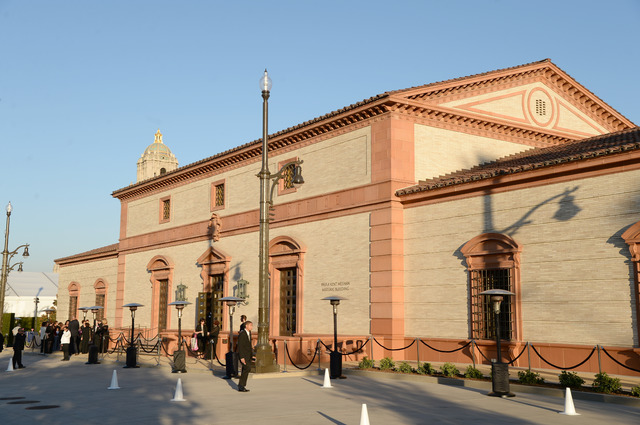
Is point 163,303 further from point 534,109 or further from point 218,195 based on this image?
point 534,109

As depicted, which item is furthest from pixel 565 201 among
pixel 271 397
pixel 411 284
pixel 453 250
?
pixel 271 397

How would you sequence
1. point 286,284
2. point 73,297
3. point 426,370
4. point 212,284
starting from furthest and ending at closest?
1. point 73,297
2. point 212,284
3. point 286,284
4. point 426,370

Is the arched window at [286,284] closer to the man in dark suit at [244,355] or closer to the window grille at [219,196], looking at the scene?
the window grille at [219,196]

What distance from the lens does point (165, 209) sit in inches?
1486

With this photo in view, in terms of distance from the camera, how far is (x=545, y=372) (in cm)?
1820

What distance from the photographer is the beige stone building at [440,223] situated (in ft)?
59.7

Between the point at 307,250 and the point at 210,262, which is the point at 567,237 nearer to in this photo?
the point at 307,250

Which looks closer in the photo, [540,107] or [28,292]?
[540,107]

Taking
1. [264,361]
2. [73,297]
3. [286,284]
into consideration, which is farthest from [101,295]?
[264,361]

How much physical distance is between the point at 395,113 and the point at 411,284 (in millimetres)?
6027

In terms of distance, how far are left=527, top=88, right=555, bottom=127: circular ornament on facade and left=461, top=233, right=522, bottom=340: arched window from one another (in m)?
9.11

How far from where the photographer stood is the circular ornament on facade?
2748cm

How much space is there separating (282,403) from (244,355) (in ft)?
9.17

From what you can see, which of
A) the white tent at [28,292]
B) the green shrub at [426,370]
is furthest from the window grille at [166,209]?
the white tent at [28,292]
